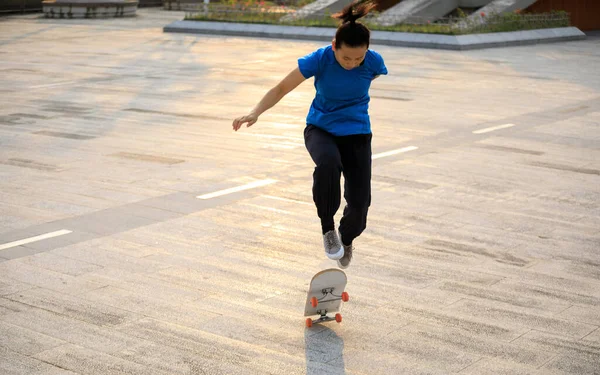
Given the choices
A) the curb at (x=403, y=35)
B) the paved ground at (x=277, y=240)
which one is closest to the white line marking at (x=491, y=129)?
the paved ground at (x=277, y=240)

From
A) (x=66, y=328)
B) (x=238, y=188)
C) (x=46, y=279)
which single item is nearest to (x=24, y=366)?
(x=66, y=328)

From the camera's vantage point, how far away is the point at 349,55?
605cm

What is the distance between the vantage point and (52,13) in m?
39.3

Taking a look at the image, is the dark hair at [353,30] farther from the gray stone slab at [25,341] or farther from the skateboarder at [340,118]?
the gray stone slab at [25,341]

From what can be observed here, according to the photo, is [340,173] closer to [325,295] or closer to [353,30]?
[325,295]

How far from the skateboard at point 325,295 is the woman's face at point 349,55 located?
1322 millimetres

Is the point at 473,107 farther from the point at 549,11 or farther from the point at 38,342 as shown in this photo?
the point at 549,11

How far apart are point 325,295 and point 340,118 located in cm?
122

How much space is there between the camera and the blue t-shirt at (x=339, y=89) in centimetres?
622

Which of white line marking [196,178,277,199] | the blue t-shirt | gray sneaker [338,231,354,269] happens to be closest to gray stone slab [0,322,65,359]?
gray sneaker [338,231,354,269]

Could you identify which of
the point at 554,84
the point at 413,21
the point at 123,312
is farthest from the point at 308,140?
the point at 413,21

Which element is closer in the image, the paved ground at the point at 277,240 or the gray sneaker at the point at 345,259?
the paved ground at the point at 277,240

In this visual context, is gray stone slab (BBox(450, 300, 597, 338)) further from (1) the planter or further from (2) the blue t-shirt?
(1) the planter

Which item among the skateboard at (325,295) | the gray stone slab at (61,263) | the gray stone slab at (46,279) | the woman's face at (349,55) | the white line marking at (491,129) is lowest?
the white line marking at (491,129)
